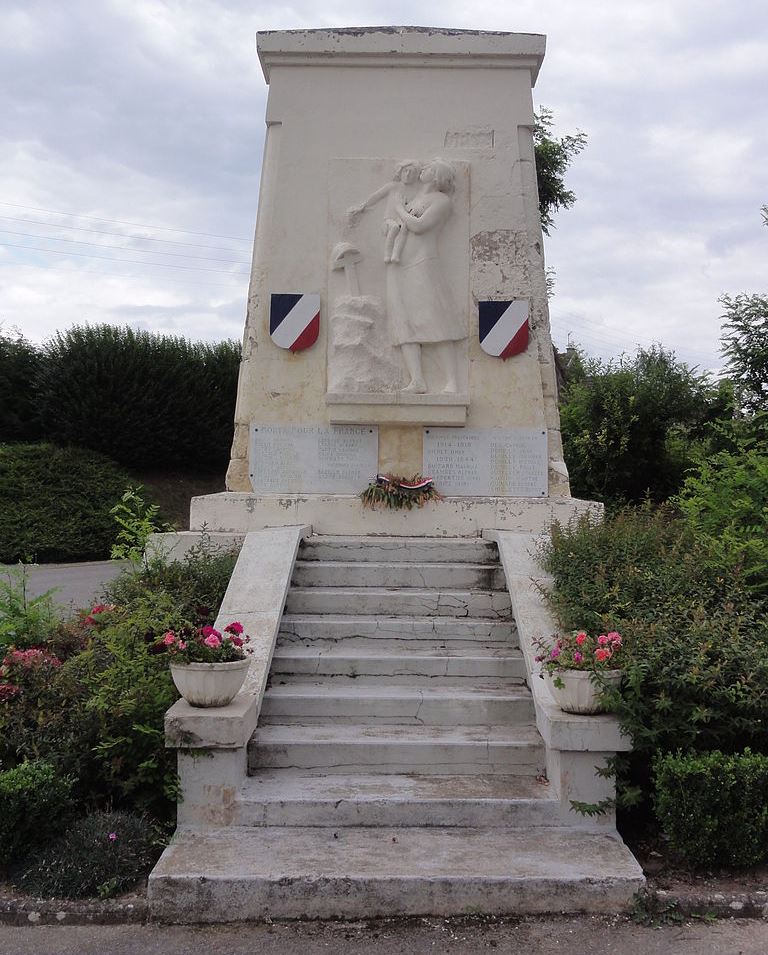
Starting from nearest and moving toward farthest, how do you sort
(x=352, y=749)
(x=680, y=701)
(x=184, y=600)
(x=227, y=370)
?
(x=680, y=701) → (x=352, y=749) → (x=184, y=600) → (x=227, y=370)

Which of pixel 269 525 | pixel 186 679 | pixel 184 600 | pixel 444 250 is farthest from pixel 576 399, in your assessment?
pixel 186 679

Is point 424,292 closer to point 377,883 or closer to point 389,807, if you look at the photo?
point 389,807

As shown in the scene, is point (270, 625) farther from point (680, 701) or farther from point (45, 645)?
point (680, 701)

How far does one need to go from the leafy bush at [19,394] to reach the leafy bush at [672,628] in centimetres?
→ 1922

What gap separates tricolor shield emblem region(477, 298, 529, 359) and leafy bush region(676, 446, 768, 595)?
193cm

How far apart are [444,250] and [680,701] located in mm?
4956

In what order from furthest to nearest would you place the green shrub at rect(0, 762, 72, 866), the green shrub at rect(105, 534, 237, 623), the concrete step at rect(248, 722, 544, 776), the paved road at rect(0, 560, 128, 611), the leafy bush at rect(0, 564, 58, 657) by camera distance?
the paved road at rect(0, 560, 128, 611) → the green shrub at rect(105, 534, 237, 623) → the leafy bush at rect(0, 564, 58, 657) → the concrete step at rect(248, 722, 544, 776) → the green shrub at rect(0, 762, 72, 866)

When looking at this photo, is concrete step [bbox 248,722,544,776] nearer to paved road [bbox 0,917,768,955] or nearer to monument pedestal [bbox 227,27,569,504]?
Result: paved road [bbox 0,917,768,955]

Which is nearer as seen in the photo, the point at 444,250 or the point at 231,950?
the point at 231,950

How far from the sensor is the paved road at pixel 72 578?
41.6 ft

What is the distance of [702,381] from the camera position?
51.2 feet

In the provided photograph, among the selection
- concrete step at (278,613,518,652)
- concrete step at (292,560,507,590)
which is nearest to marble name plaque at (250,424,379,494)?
concrete step at (292,560,507,590)

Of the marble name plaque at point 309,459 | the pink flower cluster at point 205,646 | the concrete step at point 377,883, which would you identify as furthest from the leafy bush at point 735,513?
the pink flower cluster at point 205,646

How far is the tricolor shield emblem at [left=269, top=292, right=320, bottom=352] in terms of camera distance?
8.21 metres
